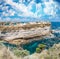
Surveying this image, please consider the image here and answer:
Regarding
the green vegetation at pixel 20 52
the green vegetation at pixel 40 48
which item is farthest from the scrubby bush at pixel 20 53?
the green vegetation at pixel 40 48

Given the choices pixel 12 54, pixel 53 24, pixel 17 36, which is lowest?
pixel 12 54

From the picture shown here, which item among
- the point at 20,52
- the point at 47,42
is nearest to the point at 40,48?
the point at 47,42

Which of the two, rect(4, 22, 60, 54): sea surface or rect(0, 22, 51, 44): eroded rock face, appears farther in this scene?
rect(0, 22, 51, 44): eroded rock face

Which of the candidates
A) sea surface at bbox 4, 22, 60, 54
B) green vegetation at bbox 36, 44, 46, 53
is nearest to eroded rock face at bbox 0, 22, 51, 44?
sea surface at bbox 4, 22, 60, 54

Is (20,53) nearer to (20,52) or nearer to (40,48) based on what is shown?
(20,52)

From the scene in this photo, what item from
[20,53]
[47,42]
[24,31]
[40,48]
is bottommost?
[20,53]

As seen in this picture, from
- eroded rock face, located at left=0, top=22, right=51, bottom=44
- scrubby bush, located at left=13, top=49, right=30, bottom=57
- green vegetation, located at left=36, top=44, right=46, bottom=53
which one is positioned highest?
eroded rock face, located at left=0, top=22, right=51, bottom=44

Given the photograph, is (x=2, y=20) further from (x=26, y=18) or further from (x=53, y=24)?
(x=53, y=24)

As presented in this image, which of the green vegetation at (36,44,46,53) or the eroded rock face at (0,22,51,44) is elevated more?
the eroded rock face at (0,22,51,44)

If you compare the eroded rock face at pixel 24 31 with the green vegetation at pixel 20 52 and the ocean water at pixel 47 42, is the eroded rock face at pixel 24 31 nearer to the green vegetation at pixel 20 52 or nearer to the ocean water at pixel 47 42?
the ocean water at pixel 47 42

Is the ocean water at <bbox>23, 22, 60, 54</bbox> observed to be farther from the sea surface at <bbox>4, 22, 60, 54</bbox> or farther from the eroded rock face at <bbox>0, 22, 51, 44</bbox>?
the eroded rock face at <bbox>0, 22, 51, 44</bbox>

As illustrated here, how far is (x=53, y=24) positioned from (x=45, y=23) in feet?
0.60

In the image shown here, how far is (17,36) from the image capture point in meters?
4.87

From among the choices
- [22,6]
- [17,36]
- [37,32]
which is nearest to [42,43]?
[37,32]
